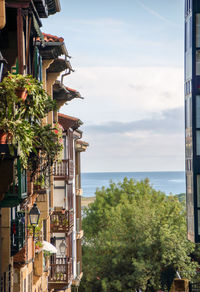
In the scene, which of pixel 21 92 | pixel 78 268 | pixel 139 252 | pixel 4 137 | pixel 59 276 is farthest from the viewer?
pixel 139 252

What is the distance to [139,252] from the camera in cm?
4656

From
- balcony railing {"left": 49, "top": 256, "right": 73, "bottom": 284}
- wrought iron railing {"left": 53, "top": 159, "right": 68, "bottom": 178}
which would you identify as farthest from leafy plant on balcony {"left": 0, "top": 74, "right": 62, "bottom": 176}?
balcony railing {"left": 49, "top": 256, "right": 73, "bottom": 284}

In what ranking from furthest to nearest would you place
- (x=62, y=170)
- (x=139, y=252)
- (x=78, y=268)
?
(x=139, y=252), (x=78, y=268), (x=62, y=170)

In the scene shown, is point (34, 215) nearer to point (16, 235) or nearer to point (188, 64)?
point (16, 235)

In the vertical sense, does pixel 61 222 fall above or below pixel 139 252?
above

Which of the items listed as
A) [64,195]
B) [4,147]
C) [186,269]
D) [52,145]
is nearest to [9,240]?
[52,145]

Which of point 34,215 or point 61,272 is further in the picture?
point 61,272

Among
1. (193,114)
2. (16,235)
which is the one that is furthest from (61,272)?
(16,235)

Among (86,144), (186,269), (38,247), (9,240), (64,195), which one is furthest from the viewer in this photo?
(186,269)

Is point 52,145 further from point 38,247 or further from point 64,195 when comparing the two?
point 64,195

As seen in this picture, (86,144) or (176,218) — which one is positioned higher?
(86,144)

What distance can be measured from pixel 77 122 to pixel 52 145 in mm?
17737

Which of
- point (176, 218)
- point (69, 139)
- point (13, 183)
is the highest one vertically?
point (69, 139)

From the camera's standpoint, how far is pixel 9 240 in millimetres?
17297
